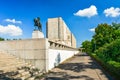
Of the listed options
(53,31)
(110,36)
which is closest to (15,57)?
(110,36)

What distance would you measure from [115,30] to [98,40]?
3.88 m

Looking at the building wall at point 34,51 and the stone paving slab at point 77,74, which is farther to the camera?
the building wall at point 34,51

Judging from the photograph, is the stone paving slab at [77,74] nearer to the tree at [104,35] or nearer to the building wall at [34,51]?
the building wall at [34,51]

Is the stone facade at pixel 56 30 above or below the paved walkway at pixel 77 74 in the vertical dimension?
above

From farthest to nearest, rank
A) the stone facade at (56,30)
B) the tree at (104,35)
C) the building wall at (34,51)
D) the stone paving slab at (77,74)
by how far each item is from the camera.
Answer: the stone facade at (56,30) < the tree at (104,35) < the building wall at (34,51) < the stone paving slab at (77,74)

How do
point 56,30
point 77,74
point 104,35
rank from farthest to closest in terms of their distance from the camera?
1. point 56,30
2. point 104,35
3. point 77,74

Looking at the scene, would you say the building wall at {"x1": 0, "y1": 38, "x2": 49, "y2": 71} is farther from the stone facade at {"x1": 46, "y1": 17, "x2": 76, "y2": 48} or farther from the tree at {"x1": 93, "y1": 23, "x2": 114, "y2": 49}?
the stone facade at {"x1": 46, "y1": 17, "x2": 76, "y2": 48}

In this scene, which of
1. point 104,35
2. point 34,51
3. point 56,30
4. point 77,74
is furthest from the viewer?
point 56,30

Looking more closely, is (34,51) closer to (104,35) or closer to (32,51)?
(32,51)

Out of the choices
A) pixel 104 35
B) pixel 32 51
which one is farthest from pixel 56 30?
pixel 32 51

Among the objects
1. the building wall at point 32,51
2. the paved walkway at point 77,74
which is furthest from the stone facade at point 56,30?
the building wall at point 32,51

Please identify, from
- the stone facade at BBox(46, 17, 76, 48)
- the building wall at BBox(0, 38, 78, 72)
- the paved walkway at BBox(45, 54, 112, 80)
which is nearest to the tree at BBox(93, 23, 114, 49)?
the stone facade at BBox(46, 17, 76, 48)

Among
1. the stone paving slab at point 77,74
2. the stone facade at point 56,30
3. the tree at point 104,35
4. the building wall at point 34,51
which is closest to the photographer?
the stone paving slab at point 77,74

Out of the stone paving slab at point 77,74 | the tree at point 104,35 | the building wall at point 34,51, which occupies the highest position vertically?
the tree at point 104,35
